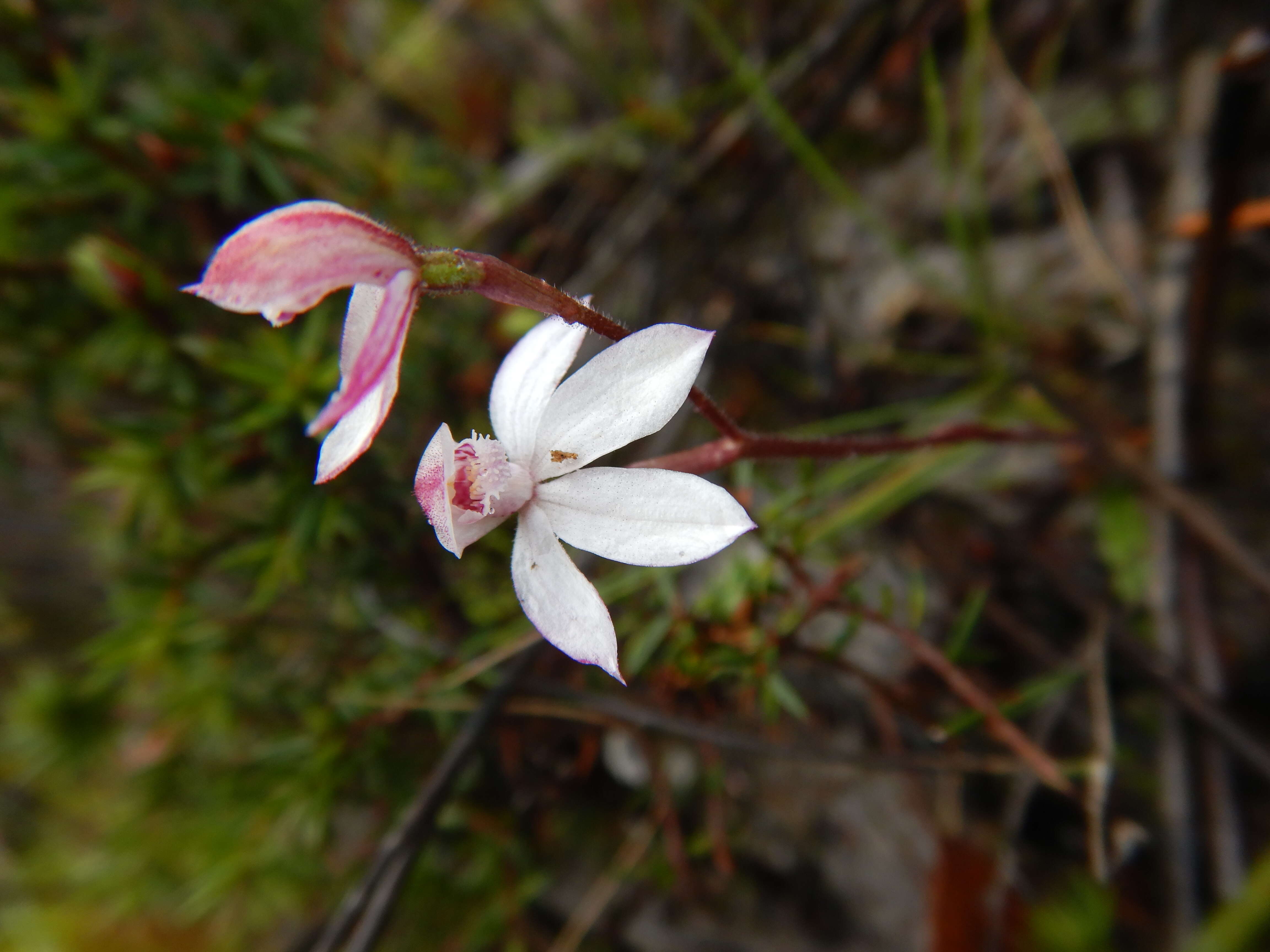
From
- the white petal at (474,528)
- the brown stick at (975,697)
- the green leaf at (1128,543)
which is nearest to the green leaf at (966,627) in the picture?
the brown stick at (975,697)

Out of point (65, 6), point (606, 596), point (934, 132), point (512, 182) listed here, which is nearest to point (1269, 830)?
point (606, 596)

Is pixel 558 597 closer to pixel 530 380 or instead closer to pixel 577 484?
pixel 577 484

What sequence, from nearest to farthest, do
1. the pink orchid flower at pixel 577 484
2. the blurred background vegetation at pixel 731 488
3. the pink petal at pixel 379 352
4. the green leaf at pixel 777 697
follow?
1. the pink petal at pixel 379 352
2. the pink orchid flower at pixel 577 484
3. the green leaf at pixel 777 697
4. the blurred background vegetation at pixel 731 488

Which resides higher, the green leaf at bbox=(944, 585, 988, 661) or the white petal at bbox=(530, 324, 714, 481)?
the white petal at bbox=(530, 324, 714, 481)

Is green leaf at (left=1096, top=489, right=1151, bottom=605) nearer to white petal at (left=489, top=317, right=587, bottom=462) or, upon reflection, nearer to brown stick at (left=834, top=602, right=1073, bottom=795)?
brown stick at (left=834, top=602, right=1073, bottom=795)

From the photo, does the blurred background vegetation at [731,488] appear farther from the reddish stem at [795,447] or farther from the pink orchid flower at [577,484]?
the pink orchid flower at [577,484]

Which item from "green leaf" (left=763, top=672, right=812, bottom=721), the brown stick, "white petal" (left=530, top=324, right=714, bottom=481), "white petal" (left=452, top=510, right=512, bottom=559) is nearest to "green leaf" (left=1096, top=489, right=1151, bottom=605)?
the brown stick

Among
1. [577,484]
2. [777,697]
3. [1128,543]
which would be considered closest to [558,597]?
[577,484]
